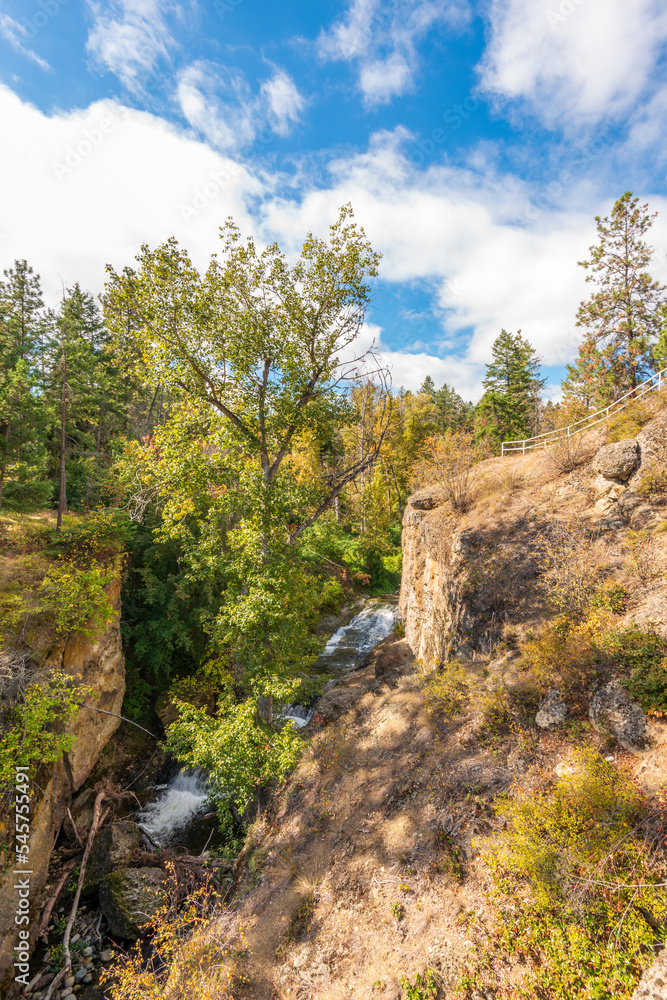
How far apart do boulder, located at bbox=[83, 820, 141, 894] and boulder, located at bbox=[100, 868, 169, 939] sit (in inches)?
18.6

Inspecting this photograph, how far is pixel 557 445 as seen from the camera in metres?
12.3

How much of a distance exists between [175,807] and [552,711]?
489 inches

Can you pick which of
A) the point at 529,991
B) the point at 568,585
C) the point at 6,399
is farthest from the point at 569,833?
the point at 6,399

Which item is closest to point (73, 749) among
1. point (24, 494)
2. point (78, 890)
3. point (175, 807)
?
point (78, 890)

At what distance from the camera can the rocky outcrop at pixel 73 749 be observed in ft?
25.1

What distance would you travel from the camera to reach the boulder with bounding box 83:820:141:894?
9742 millimetres

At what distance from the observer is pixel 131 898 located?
9039 millimetres

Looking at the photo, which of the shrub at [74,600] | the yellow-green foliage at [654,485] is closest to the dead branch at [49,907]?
the shrub at [74,600]

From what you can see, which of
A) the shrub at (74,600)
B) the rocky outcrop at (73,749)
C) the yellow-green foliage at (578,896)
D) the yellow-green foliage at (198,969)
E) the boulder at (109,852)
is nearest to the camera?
the yellow-green foliage at (578,896)

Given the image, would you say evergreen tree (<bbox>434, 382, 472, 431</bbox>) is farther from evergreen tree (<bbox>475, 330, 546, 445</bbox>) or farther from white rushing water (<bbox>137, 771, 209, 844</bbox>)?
white rushing water (<bbox>137, 771, 209, 844</bbox>)

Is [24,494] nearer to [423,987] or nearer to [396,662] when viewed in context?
[396,662]

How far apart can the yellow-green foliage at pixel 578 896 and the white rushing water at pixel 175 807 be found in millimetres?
10509

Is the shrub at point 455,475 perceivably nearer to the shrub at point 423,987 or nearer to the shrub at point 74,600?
the shrub at point 423,987

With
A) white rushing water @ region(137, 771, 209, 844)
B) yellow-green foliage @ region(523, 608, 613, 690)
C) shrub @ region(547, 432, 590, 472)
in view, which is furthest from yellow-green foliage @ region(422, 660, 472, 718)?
white rushing water @ region(137, 771, 209, 844)
